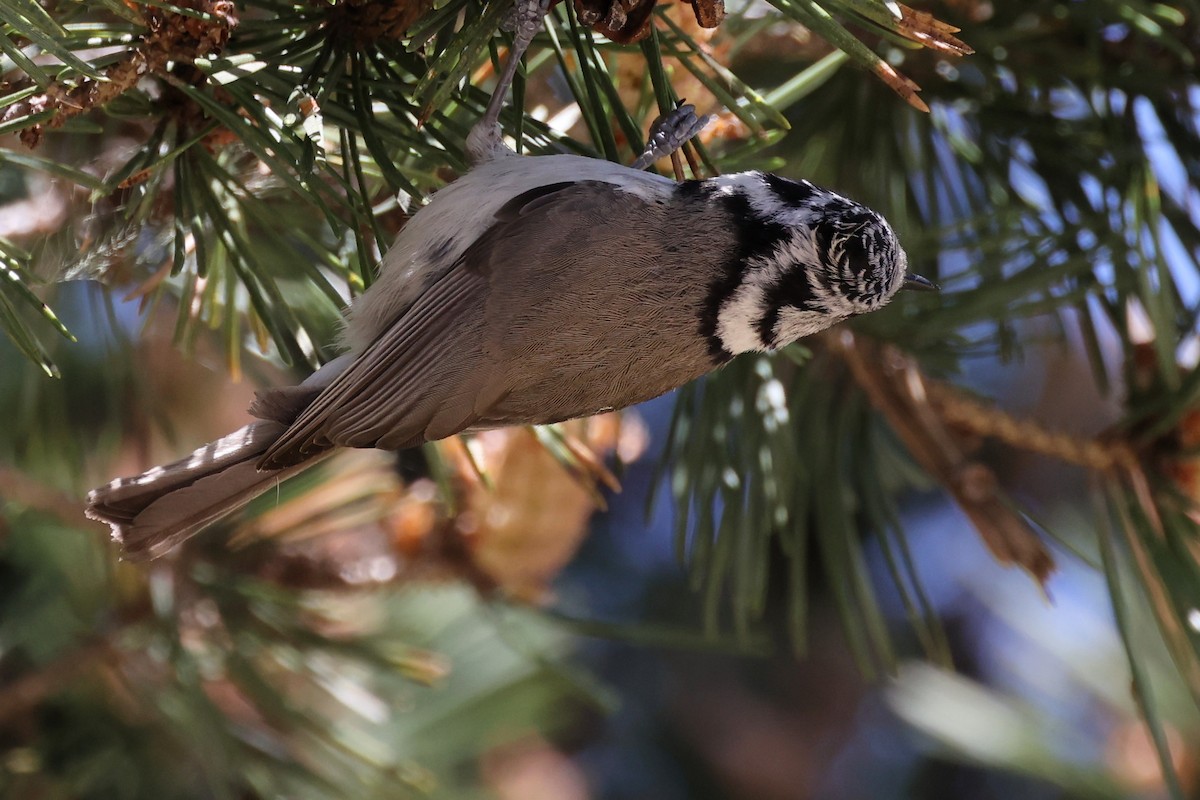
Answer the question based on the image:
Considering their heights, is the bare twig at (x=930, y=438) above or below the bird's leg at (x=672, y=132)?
below

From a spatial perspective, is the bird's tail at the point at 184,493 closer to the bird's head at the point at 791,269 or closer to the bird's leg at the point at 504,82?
the bird's leg at the point at 504,82

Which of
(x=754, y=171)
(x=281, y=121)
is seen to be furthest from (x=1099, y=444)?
(x=281, y=121)

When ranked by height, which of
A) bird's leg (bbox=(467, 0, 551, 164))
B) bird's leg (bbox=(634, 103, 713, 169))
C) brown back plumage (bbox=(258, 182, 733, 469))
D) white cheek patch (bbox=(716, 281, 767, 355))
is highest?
bird's leg (bbox=(467, 0, 551, 164))

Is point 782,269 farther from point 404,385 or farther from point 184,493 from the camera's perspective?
point 184,493

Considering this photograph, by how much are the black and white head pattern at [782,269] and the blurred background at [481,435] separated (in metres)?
0.07

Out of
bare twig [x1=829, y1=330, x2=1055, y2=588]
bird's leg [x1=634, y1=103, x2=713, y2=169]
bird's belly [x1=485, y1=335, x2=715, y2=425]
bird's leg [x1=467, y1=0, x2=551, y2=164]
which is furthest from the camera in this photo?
bare twig [x1=829, y1=330, x2=1055, y2=588]

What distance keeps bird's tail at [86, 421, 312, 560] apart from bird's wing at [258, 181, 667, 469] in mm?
36

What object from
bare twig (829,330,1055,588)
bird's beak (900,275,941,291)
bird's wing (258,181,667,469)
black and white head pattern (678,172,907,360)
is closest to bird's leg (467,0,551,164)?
bird's wing (258,181,667,469)

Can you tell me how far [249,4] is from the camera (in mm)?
1020

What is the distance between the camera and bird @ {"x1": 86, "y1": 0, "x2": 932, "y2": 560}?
1.17m

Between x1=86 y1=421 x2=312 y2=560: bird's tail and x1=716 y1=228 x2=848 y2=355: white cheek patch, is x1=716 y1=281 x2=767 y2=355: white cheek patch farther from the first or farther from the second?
x1=86 y1=421 x2=312 y2=560: bird's tail

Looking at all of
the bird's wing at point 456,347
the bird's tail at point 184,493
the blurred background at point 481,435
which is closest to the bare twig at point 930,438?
the blurred background at point 481,435

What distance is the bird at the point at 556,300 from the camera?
1171 mm

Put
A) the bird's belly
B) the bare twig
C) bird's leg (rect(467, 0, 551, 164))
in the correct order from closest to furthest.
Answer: bird's leg (rect(467, 0, 551, 164)) → the bird's belly → the bare twig
